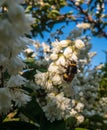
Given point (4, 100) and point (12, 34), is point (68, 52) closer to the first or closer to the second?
point (4, 100)

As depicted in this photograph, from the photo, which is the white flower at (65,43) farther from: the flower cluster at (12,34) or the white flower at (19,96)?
the flower cluster at (12,34)

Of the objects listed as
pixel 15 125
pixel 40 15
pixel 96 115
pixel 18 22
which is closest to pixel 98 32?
pixel 40 15

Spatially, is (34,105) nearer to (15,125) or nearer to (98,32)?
(15,125)

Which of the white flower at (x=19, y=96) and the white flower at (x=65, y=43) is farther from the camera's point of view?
the white flower at (x=65, y=43)

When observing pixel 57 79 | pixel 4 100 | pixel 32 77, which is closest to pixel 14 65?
pixel 4 100

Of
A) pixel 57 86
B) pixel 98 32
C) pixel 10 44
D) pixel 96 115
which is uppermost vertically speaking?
pixel 98 32

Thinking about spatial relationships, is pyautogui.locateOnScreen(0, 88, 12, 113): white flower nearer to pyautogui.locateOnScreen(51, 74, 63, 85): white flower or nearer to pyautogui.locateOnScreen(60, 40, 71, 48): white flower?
pyautogui.locateOnScreen(51, 74, 63, 85): white flower

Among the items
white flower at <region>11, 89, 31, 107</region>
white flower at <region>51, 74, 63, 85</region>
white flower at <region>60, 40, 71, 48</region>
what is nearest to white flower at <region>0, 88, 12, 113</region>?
white flower at <region>11, 89, 31, 107</region>

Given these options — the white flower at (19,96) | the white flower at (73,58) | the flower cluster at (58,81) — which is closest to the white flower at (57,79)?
the flower cluster at (58,81)
